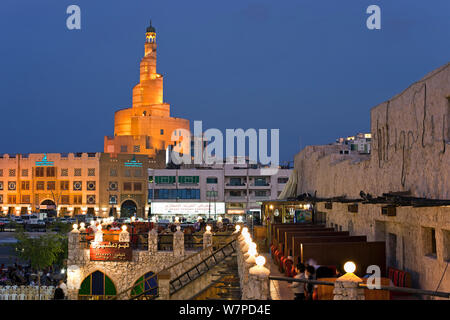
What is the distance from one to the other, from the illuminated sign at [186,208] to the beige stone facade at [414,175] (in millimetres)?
46834

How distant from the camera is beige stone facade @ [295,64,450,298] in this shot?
34.8ft

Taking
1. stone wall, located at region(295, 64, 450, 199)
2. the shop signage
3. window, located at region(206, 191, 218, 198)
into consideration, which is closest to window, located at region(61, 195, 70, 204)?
window, located at region(206, 191, 218, 198)

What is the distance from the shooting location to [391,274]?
12.8m

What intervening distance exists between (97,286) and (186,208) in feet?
121

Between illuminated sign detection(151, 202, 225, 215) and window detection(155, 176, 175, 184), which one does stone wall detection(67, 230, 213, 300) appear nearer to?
illuminated sign detection(151, 202, 225, 215)

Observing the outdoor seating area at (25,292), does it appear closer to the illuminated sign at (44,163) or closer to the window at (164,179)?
the window at (164,179)

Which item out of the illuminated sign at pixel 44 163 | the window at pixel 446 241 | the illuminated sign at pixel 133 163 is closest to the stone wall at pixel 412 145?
the window at pixel 446 241

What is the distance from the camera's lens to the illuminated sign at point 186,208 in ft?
210

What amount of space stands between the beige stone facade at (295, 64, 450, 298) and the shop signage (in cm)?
1285

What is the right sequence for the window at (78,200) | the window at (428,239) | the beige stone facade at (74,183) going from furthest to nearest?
1. the window at (78,200)
2. the beige stone facade at (74,183)
3. the window at (428,239)

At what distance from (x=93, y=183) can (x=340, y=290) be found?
67.9 m

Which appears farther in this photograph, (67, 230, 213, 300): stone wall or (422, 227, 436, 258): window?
(67, 230, 213, 300): stone wall

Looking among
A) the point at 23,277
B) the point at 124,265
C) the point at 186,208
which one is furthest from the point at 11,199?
the point at 124,265

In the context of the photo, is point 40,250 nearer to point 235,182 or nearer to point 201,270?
point 201,270
